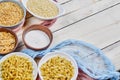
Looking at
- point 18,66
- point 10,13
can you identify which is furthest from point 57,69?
point 10,13

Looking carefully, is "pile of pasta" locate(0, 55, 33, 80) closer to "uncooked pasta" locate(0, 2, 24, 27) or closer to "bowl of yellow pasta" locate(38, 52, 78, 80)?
"bowl of yellow pasta" locate(38, 52, 78, 80)

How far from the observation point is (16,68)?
153 cm

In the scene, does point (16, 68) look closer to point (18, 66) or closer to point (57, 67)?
point (18, 66)

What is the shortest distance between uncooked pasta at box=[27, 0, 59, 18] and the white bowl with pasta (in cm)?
29

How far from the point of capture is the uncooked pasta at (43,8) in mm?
1743

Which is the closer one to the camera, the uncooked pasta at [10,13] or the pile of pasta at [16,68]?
the pile of pasta at [16,68]

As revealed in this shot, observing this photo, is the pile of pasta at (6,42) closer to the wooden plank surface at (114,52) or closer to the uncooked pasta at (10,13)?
the uncooked pasta at (10,13)

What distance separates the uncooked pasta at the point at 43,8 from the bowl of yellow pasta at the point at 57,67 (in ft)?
0.86

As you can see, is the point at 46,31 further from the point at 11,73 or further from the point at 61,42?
the point at 11,73

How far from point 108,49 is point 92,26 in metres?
0.17

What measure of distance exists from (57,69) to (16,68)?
7.8 inches

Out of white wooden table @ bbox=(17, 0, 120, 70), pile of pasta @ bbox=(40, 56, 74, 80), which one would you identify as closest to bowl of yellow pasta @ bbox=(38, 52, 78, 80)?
pile of pasta @ bbox=(40, 56, 74, 80)

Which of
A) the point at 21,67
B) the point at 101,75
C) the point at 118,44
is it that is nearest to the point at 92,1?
the point at 118,44

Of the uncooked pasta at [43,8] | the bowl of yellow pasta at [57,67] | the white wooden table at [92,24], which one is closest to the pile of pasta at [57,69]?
the bowl of yellow pasta at [57,67]
